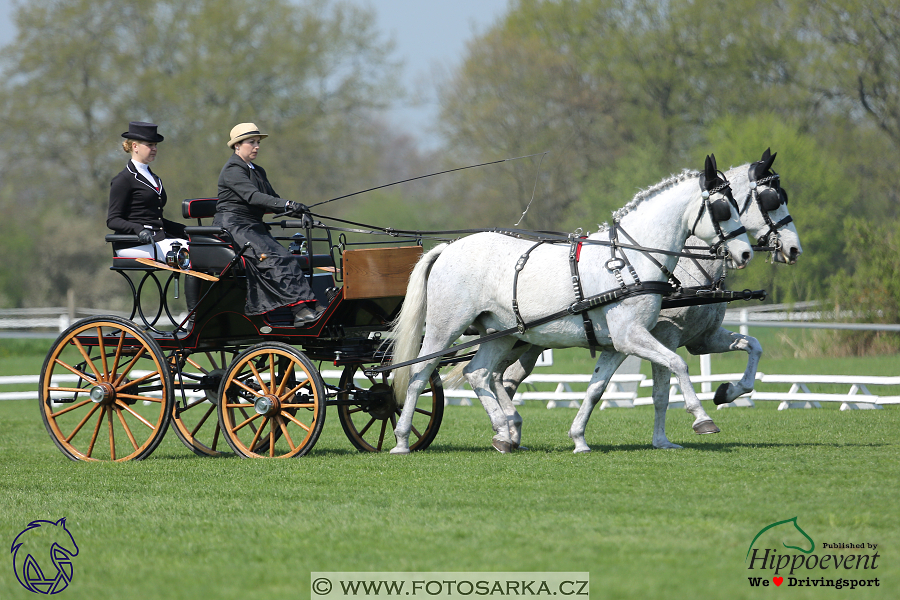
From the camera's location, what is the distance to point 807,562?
13.0 feet

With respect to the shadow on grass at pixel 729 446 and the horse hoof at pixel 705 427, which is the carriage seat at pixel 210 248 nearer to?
the shadow on grass at pixel 729 446

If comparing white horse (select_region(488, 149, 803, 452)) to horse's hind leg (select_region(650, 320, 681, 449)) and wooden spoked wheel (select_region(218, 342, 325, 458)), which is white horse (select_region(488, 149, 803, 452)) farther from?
wooden spoked wheel (select_region(218, 342, 325, 458))

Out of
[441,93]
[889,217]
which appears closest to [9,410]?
[441,93]

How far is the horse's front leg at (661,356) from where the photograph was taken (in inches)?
258

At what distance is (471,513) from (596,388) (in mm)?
2419

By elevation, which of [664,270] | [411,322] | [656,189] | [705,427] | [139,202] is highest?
[139,202]

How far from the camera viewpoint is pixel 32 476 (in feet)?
22.6

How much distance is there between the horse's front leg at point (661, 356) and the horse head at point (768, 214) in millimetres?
983

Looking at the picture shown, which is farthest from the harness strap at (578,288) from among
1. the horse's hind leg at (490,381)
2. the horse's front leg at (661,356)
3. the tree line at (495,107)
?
the tree line at (495,107)

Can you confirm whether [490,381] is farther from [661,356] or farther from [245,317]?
[245,317]

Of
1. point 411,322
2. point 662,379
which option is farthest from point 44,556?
point 662,379

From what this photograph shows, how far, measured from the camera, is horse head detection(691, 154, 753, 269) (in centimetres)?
670

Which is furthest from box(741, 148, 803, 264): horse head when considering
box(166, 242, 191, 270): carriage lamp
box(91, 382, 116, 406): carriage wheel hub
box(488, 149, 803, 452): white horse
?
box(91, 382, 116, 406): carriage wheel hub

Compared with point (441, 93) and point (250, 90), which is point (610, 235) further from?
point (250, 90)
